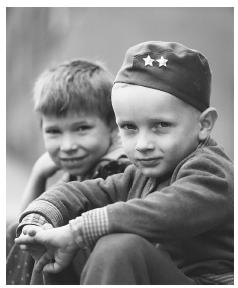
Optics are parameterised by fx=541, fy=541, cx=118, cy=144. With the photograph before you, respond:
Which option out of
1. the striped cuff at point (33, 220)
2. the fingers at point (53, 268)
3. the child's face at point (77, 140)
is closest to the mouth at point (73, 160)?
the child's face at point (77, 140)

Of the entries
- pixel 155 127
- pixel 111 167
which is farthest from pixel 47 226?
pixel 111 167

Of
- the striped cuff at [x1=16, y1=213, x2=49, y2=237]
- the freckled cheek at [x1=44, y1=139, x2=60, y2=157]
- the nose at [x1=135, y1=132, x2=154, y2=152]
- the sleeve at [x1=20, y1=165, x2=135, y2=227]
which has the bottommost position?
the striped cuff at [x1=16, y1=213, x2=49, y2=237]

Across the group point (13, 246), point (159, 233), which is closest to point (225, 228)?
point (159, 233)

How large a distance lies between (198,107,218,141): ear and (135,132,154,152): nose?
6.6 inches

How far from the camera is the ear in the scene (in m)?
1.56

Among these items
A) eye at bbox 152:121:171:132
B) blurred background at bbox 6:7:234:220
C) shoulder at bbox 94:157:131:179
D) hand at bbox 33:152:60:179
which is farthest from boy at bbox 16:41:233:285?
blurred background at bbox 6:7:234:220

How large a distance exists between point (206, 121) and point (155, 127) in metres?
0.18

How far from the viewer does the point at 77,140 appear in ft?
7.09

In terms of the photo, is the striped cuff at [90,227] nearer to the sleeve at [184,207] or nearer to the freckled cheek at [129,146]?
the sleeve at [184,207]

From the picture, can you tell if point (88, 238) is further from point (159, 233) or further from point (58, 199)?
point (58, 199)

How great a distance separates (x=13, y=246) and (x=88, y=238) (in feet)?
2.85

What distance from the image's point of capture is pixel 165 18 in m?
3.09

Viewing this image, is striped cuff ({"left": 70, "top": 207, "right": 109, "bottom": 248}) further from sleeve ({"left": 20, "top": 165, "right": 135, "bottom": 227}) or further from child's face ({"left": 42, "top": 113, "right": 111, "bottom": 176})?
child's face ({"left": 42, "top": 113, "right": 111, "bottom": 176})

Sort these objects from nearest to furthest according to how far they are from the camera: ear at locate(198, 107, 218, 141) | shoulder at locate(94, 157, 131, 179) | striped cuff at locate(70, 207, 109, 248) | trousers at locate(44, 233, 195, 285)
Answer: trousers at locate(44, 233, 195, 285), striped cuff at locate(70, 207, 109, 248), ear at locate(198, 107, 218, 141), shoulder at locate(94, 157, 131, 179)
